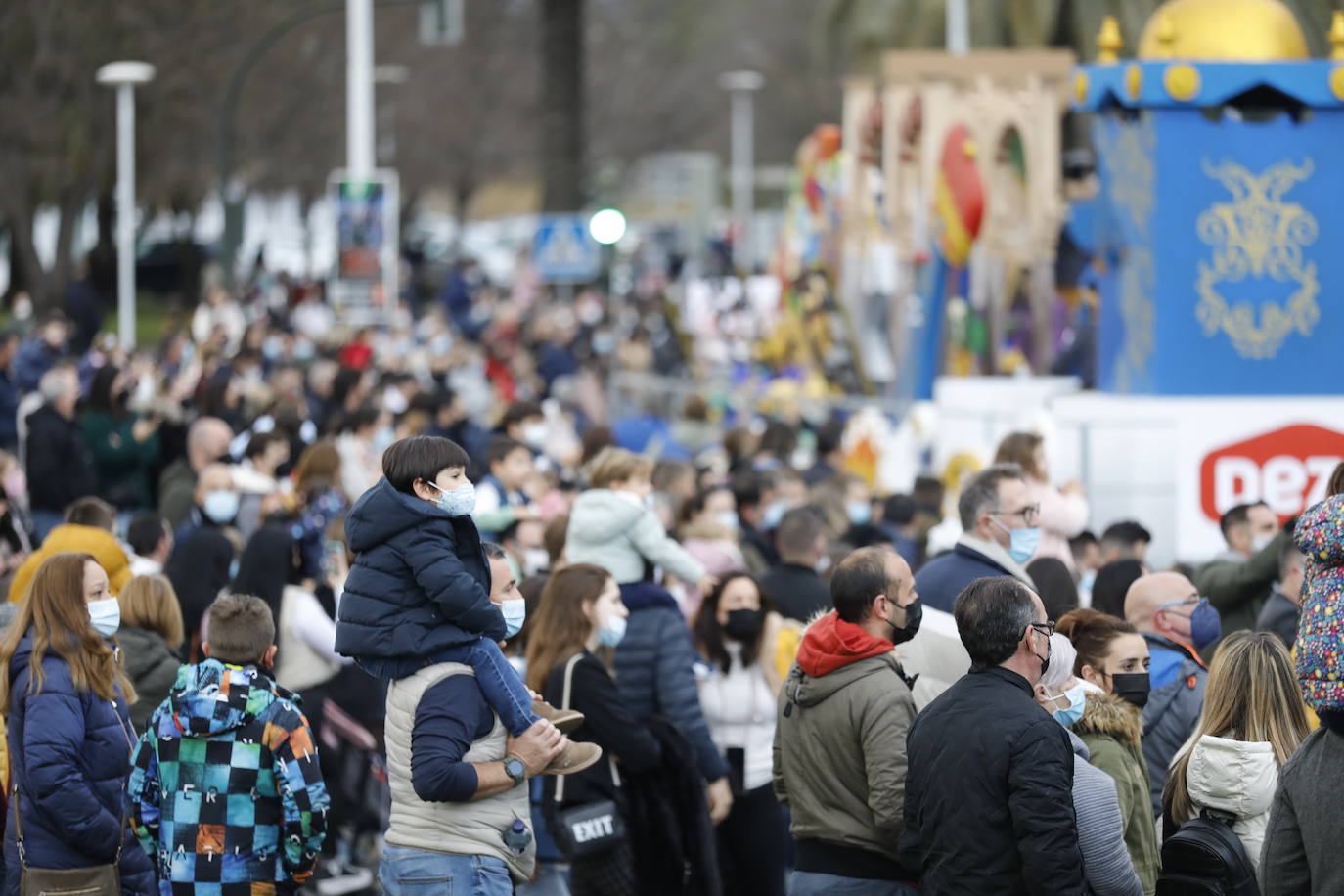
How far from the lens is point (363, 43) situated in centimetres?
2259

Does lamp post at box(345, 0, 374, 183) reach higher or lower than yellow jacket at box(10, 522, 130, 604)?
higher

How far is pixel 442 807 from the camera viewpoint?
571cm

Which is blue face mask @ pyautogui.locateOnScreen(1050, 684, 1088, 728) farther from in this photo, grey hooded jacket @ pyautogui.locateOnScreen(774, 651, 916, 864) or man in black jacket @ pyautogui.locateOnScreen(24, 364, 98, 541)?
man in black jacket @ pyautogui.locateOnScreen(24, 364, 98, 541)

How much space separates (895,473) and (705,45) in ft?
168

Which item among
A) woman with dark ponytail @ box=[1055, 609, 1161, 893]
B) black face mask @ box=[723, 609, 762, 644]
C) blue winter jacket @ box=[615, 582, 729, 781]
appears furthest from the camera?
black face mask @ box=[723, 609, 762, 644]

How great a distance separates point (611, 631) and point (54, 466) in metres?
6.64

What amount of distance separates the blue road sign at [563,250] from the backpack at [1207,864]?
793 inches

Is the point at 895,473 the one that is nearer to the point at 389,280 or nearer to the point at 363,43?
the point at 389,280

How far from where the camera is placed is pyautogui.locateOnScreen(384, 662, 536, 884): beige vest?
18.7 feet

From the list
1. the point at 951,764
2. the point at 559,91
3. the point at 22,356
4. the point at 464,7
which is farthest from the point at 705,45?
the point at 951,764

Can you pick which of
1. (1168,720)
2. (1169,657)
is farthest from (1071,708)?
(1169,657)

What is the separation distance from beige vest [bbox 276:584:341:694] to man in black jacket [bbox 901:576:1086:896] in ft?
13.9

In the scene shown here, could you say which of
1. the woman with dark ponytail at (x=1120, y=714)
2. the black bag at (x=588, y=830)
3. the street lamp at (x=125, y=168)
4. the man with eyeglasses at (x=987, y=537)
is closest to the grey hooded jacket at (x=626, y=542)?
the black bag at (x=588, y=830)

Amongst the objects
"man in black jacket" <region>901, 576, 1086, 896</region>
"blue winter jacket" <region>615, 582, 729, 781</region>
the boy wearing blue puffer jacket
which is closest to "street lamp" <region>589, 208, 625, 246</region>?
"blue winter jacket" <region>615, 582, 729, 781</region>
